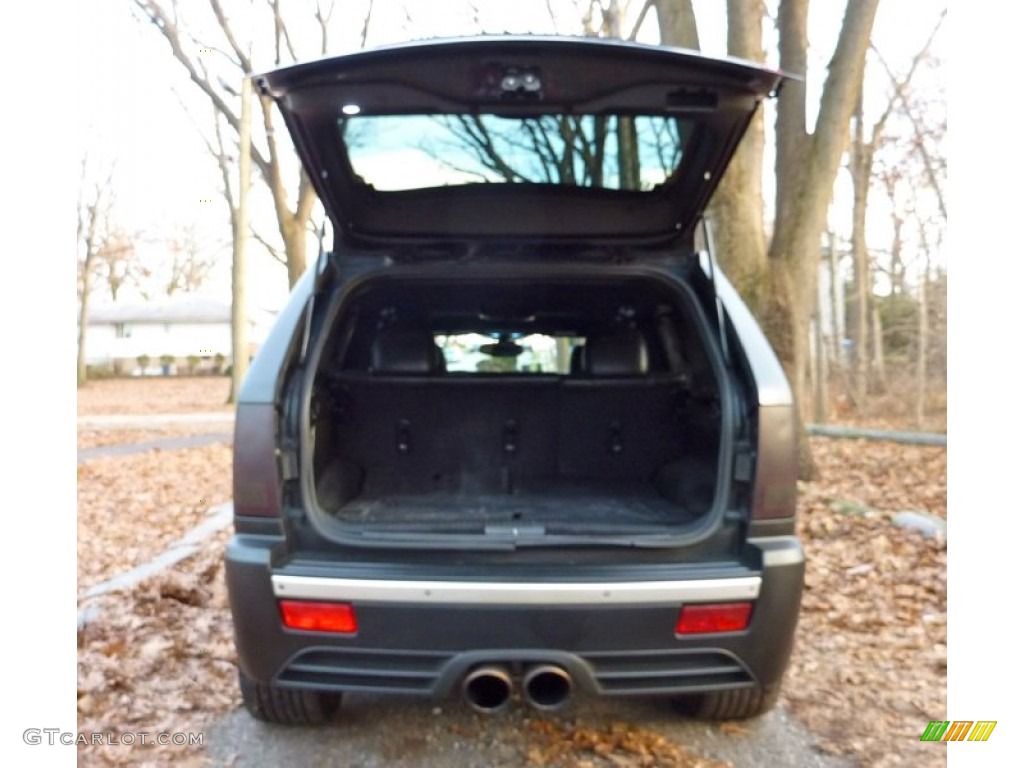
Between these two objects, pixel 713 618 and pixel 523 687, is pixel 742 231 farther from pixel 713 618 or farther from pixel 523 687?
pixel 523 687

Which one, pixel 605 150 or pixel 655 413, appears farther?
pixel 655 413

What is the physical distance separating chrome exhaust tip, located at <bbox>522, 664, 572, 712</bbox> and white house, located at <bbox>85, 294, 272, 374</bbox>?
42069 millimetres

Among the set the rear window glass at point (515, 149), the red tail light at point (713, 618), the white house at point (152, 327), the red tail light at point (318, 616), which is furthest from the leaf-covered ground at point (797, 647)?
the white house at point (152, 327)

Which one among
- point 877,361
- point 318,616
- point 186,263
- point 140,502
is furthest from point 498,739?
point 186,263

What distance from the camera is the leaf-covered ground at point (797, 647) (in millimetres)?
2994

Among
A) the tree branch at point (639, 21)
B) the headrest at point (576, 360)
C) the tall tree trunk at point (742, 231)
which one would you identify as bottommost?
the headrest at point (576, 360)

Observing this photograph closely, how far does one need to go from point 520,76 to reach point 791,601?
1.88 metres

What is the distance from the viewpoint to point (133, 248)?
3325cm

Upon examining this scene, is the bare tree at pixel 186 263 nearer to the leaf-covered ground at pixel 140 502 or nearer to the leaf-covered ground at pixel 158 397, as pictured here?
the leaf-covered ground at pixel 158 397

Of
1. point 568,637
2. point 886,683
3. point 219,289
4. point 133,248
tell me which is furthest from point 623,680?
point 219,289

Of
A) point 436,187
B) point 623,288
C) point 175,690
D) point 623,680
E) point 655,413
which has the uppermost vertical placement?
point 436,187

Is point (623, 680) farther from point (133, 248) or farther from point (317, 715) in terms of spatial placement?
point (133, 248)

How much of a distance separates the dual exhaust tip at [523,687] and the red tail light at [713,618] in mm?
397

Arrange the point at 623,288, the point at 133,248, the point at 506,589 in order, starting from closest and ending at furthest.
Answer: the point at 506,589 → the point at 623,288 → the point at 133,248
